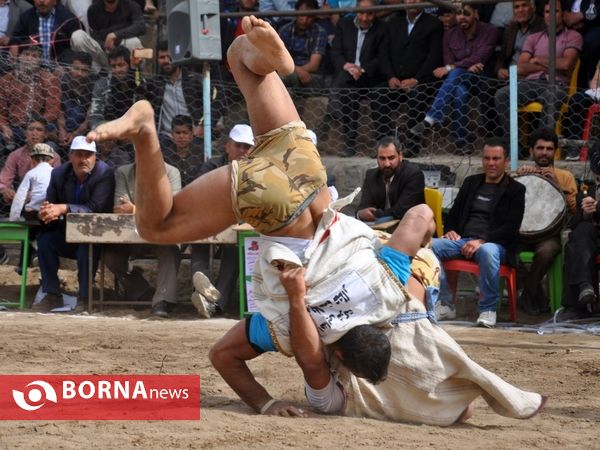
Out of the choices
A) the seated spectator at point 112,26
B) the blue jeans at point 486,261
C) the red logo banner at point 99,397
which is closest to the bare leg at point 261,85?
the red logo banner at point 99,397

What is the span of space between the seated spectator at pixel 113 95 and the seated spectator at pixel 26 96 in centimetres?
39

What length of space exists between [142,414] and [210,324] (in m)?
3.54

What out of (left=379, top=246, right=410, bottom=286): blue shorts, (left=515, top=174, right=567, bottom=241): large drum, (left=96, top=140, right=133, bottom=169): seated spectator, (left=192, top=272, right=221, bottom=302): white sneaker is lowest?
(left=192, top=272, right=221, bottom=302): white sneaker

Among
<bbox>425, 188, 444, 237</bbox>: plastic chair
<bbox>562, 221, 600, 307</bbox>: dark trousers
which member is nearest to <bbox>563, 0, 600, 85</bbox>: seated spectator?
<bbox>425, 188, 444, 237</bbox>: plastic chair

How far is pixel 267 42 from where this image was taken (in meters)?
5.11

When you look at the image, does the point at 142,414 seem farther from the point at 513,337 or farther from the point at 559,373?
the point at 513,337

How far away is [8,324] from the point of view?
8703mm

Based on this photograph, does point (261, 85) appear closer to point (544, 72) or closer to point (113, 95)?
point (544, 72)

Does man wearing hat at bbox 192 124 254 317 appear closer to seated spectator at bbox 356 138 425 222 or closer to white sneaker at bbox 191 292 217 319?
white sneaker at bbox 191 292 217 319

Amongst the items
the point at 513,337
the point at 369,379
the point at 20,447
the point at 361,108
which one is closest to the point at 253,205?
the point at 369,379

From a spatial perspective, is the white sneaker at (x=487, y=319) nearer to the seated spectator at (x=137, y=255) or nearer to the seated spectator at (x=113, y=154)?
the seated spectator at (x=137, y=255)

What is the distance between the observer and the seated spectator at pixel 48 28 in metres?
13.0

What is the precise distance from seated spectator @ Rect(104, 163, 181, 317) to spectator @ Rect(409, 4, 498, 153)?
8.60 ft

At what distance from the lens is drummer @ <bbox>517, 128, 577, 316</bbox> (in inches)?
368
